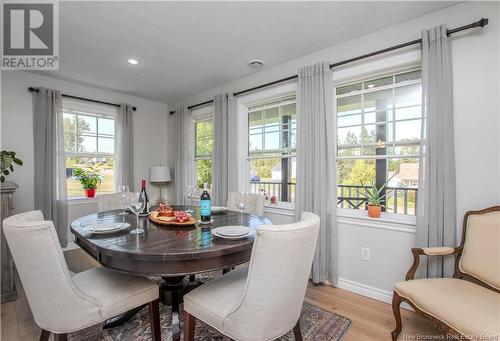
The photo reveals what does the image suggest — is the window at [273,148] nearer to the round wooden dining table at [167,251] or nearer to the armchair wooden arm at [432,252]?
the armchair wooden arm at [432,252]

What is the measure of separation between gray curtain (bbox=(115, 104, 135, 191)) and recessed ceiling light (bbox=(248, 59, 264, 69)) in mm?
2495

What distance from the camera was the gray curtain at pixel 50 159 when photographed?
3414 mm

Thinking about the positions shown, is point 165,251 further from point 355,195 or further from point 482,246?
point 355,195

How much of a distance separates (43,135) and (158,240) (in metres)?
3.16

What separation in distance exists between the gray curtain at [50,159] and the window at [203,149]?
204 cm

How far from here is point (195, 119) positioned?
464 centimetres

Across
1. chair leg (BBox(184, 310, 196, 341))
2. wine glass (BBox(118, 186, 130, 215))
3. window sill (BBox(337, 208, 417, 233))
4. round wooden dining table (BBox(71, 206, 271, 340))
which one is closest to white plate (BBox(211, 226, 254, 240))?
round wooden dining table (BBox(71, 206, 271, 340))

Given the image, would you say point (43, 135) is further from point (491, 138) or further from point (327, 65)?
point (491, 138)

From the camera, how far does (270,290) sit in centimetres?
118

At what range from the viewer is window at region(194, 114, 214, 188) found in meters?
4.43

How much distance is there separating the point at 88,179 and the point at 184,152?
1612 mm

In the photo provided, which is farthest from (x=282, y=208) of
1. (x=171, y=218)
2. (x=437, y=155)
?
(x=437, y=155)

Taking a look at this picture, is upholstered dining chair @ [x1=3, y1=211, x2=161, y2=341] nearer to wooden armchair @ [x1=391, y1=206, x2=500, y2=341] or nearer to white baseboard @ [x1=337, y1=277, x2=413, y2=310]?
wooden armchair @ [x1=391, y1=206, x2=500, y2=341]

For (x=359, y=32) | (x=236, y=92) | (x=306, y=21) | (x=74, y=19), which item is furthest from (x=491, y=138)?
(x=74, y=19)
